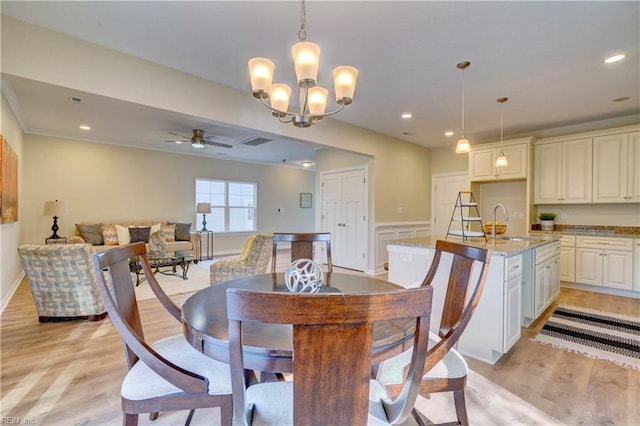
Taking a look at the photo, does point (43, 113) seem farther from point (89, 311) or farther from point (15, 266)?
point (89, 311)

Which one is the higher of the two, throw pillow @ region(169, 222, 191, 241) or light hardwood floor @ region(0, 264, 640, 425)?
throw pillow @ region(169, 222, 191, 241)

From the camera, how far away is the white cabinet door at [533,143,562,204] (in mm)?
4688

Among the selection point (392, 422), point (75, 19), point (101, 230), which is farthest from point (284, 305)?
point (101, 230)

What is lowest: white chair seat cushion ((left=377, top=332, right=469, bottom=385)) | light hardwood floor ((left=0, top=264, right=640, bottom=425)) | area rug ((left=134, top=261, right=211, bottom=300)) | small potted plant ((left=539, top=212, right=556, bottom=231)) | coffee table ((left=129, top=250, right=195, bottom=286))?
light hardwood floor ((left=0, top=264, right=640, bottom=425))

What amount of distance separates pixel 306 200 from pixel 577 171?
6599mm

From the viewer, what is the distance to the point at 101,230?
5.64m

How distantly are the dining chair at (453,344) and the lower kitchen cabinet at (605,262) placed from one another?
13.2 feet

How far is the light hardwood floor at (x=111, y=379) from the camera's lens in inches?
66.8

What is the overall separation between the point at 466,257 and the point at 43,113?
574 cm

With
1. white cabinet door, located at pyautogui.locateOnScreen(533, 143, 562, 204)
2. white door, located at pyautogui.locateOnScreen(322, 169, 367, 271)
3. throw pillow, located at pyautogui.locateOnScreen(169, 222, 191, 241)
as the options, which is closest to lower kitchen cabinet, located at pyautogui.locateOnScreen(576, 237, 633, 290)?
white cabinet door, located at pyautogui.locateOnScreen(533, 143, 562, 204)

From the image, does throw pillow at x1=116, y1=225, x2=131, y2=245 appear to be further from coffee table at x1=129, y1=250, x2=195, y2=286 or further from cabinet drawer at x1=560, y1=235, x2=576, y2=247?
cabinet drawer at x1=560, y1=235, x2=576, y2=247

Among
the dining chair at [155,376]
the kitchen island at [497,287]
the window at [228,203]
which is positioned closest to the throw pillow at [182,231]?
the window at [228,203]

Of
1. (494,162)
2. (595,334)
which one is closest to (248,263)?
(595,334)

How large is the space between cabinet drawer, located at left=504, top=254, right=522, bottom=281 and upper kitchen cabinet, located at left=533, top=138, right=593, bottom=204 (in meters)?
3.10
